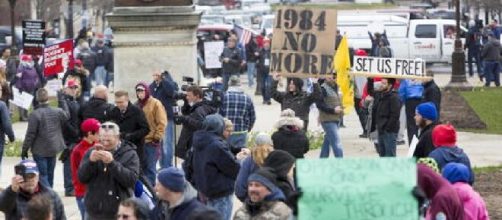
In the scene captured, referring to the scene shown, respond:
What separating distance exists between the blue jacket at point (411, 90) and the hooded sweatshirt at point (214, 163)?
8.65 m

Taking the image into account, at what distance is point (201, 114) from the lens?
18.4 metres

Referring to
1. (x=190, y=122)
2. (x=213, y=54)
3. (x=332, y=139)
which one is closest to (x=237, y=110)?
(x=190, y=122)

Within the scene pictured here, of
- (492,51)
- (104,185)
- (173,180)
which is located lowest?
(492,51)

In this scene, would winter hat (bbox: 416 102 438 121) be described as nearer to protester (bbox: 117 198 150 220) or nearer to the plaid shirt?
the plaid shirt

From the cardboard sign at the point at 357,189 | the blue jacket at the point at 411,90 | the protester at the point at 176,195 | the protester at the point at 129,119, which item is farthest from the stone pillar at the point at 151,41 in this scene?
the cardboard sign at the point at 357,189

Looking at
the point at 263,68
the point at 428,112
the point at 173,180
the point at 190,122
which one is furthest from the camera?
the point at 263,68

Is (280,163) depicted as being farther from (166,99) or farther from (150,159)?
(166,99)

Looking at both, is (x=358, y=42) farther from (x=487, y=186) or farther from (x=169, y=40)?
(x=487, y=186)

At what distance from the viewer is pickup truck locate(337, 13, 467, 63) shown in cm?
4866

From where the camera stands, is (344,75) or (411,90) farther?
(344,75)

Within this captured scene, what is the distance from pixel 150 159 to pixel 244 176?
220 inches

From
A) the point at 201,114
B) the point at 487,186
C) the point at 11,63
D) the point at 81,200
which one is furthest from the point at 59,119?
the point at 11,63

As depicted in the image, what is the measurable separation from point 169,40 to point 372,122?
323cm

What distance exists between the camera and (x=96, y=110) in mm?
18109
